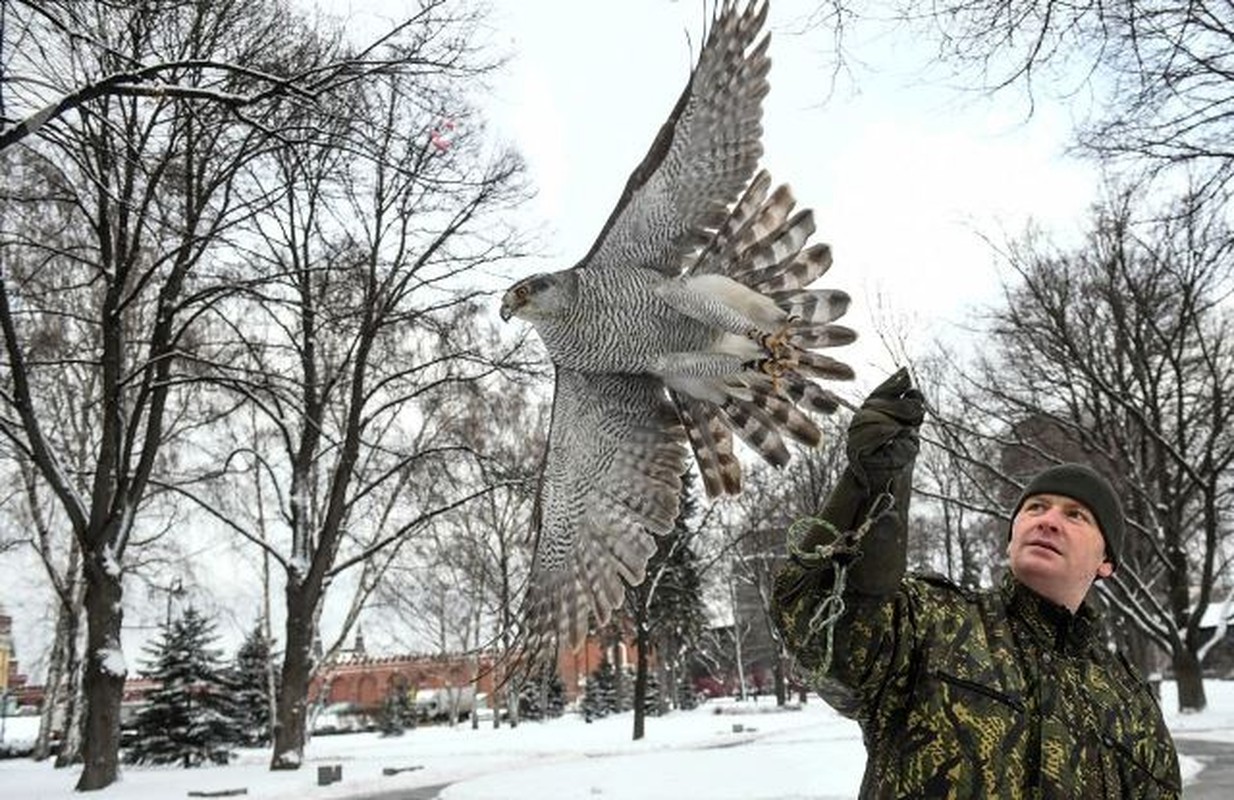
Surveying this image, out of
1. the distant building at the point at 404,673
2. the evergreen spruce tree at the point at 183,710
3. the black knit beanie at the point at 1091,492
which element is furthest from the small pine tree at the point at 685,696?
the black knit beanie at the point at 1091,492

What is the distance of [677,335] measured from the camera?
133 inches

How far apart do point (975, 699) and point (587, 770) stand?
14140 millimetres

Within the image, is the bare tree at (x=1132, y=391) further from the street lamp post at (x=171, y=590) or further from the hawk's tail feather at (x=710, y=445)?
the street lamp post at (x=171, y=590)

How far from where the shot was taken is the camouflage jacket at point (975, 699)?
1997 mm

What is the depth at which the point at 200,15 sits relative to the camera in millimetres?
9102

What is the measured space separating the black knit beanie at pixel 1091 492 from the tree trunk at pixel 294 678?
54.8ft

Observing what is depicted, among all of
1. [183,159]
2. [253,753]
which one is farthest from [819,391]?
[253,753]

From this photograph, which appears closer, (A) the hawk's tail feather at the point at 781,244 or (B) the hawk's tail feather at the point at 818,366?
(B) the hawk's tail feather at the point at 818,366

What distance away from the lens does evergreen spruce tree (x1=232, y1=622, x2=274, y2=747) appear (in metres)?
32.0

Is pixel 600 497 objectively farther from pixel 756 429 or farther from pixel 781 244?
pixel 781 244

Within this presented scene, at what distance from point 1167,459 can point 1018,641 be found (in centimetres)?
2278

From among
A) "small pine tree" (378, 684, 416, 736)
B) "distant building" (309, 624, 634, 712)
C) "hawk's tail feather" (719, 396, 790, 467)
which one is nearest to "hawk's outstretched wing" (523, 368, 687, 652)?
"hawk's tail feather" (719, 396, 790, 467)

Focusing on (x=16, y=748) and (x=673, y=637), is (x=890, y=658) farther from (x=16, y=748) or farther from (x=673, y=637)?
(x=673, y=637)

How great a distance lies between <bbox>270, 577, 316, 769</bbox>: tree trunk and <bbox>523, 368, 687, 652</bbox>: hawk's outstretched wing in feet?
49.2
